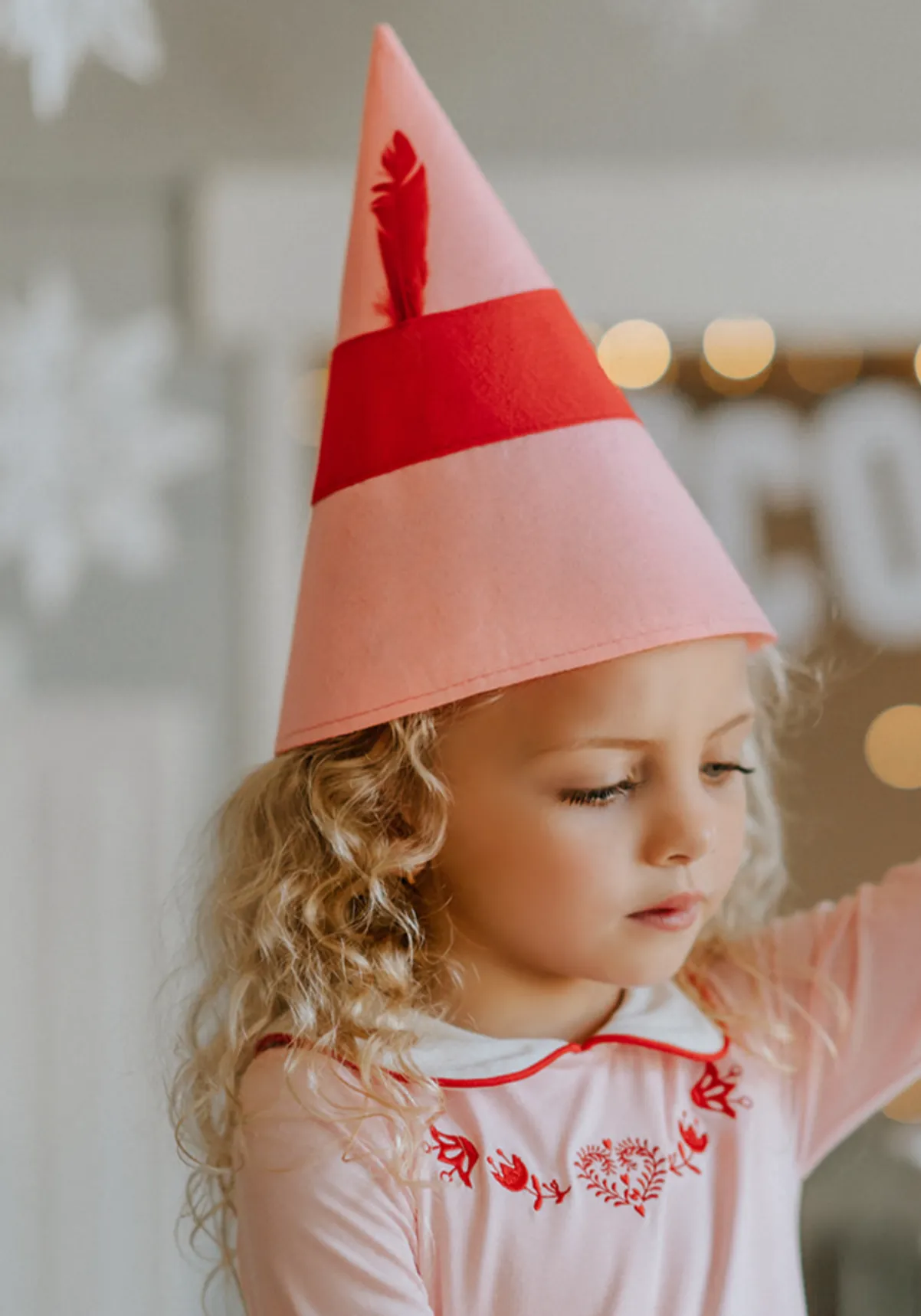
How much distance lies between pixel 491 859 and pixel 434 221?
0.97 feet

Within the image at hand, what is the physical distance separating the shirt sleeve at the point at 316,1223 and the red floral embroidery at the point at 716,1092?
0.51ft

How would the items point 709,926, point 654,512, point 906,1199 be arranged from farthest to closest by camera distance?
point 906,1199 < point 709,926 < point 654,512

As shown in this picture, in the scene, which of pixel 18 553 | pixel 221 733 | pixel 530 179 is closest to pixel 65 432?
pixel 18 553

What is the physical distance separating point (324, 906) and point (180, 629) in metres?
0.38

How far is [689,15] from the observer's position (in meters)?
0.93

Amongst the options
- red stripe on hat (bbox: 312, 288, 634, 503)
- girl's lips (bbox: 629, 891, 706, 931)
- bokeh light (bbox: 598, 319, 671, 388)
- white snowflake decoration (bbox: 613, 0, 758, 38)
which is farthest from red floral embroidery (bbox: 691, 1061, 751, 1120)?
white snowflake decoration (bbox: 613, 0, 758, 38)

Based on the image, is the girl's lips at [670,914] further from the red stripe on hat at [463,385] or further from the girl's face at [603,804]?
the red stripe on hat at [463,385]

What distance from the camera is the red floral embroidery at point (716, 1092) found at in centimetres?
69

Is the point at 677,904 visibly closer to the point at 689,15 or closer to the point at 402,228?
the point at 402,228

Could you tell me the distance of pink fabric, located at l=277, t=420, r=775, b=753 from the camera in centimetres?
60

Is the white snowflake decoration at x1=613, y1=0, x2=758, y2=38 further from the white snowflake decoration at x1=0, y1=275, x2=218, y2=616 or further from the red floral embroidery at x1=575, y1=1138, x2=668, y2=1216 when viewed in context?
the red floral embroidery at x1=575, y1=1138, x2=668, y2=1216

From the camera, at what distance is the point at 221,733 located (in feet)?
3.29

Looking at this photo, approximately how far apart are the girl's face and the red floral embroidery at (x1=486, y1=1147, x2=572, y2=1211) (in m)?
0.09

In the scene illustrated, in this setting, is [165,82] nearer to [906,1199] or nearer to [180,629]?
[180,629]
